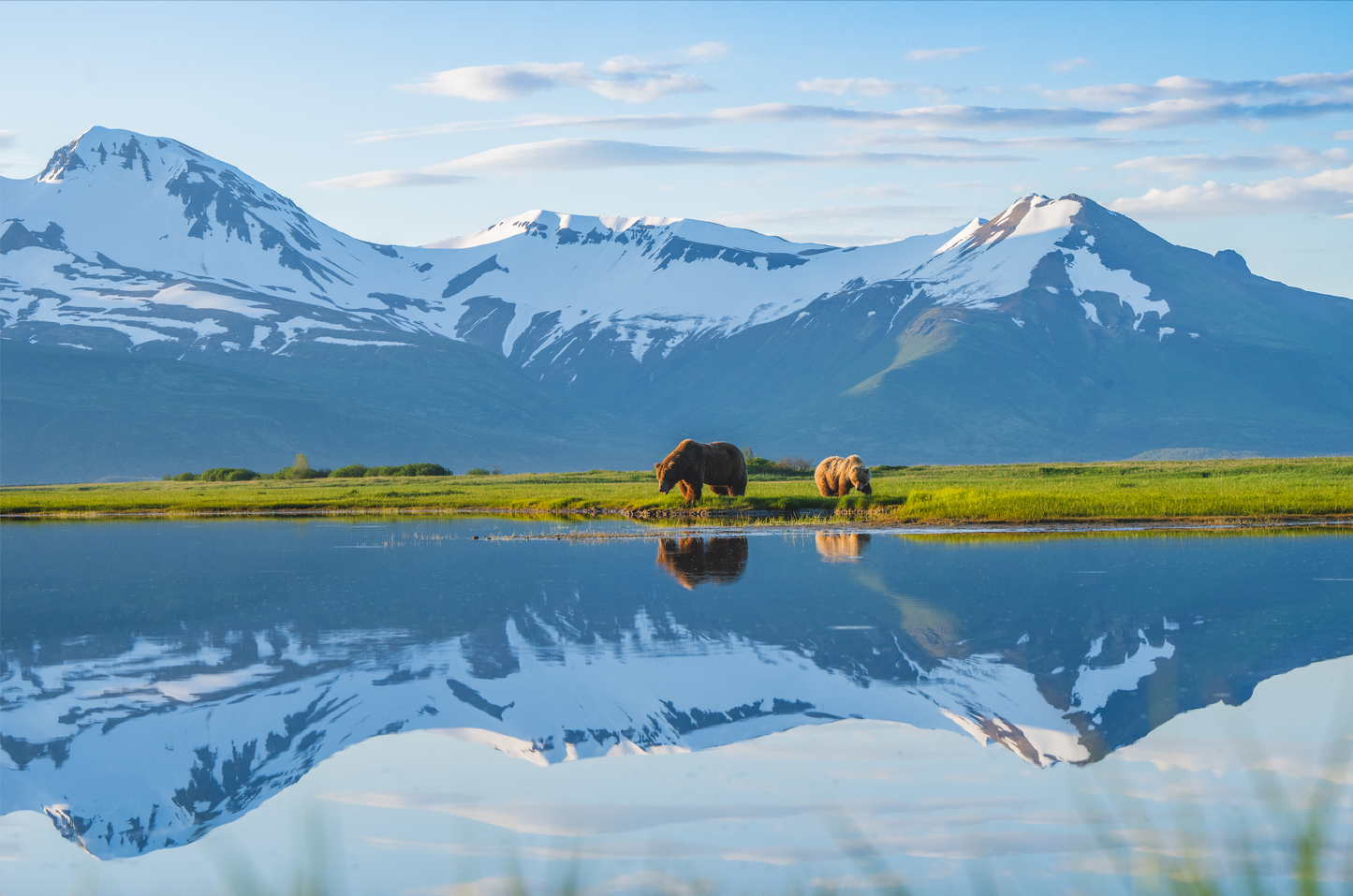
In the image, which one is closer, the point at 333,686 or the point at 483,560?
the point at 333,686

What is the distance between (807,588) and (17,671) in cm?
1394

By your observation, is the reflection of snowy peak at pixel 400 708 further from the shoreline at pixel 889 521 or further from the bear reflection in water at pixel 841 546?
the shoreline at pixel 889 521

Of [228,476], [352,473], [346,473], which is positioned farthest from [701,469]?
[228,476]

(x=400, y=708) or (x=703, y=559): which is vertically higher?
(x=703, y=559)

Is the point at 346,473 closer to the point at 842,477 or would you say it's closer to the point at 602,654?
the point at 842,477

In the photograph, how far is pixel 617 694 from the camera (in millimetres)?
17625

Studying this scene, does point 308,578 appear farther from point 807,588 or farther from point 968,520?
point 968,520

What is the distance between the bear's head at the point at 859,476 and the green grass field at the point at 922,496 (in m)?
1.42

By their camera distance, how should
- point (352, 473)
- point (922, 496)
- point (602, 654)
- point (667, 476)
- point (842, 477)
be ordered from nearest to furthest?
point (602, 654) < point (922, 496) < point (667, 476) < point (842, 477) < point (352, 473)

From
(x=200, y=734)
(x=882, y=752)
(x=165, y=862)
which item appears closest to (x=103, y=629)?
(x=200, y=734)

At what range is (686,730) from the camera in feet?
51.6

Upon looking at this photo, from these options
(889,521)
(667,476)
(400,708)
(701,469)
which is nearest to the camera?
(400,708)

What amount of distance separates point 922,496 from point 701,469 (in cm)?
777

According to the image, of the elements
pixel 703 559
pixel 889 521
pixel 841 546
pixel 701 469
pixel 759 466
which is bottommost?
pixel 703 559
